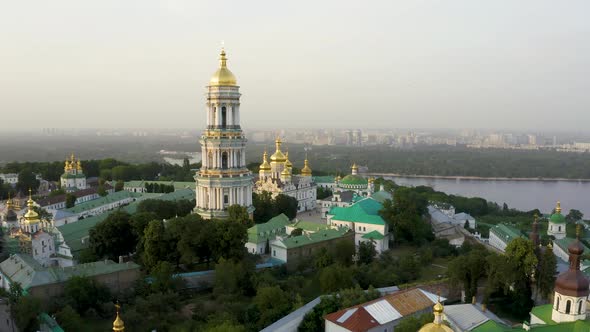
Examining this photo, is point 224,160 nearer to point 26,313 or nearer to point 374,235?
point 374,235

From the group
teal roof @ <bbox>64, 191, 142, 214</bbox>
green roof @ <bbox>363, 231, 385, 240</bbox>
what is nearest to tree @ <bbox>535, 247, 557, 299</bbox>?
green roof @ <bbox>363, 231, 385, 240</bbox>

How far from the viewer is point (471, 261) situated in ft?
45.6

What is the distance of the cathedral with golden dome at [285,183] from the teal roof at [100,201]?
781cm

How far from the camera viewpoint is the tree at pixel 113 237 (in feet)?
55.3

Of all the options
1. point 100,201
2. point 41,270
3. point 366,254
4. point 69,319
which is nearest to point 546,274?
point 366,254

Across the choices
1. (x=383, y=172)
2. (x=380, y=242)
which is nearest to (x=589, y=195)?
(x=383, y=172)

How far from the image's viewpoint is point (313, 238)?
18.8 metres

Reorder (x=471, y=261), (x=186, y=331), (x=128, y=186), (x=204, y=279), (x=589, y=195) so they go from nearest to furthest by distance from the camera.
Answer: (x=186, y=331), (x=471, y=261), (x=204, y=279), (x=128, y=186), (x=589, y=195)

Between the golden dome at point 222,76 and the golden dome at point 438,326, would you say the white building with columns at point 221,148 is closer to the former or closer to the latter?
the golden dome at point 222,76

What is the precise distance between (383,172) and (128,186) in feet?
142

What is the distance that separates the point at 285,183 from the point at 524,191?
35.2m

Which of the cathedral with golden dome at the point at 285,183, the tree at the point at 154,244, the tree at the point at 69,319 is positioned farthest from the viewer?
the cathedral with golden dome at the point at 285,183

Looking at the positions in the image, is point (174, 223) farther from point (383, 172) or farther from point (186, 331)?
point (383, 172)

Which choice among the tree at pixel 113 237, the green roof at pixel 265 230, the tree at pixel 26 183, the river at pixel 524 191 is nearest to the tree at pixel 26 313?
the tree at pixel 113 237
